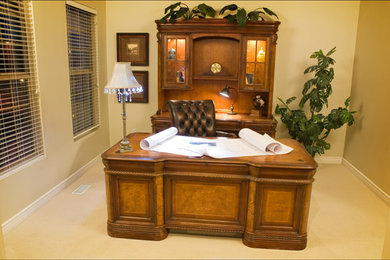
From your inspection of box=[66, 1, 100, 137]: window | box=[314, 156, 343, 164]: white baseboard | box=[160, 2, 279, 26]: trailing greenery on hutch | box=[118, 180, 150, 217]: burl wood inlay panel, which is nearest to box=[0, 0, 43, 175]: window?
box=[66, 1, 100, 137]: window

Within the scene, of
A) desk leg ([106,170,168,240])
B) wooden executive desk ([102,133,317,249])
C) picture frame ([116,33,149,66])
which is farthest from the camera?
picture frame ([116,33,149,66])

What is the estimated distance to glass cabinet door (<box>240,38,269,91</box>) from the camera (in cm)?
419

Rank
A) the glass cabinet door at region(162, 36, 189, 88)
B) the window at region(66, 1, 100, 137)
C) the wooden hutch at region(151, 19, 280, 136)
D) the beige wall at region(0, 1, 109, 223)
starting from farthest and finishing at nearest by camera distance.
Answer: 1. the glass cabinet door at region(162, 36, 189, 88)
2. the wooden hutch at region(151, 19, 280, 136)
3. the window at region(66, 1, 100, 137)
4. the beige wall at region(0, 1, 109, 223)

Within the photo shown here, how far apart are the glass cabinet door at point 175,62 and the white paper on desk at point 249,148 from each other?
1744 millimetres

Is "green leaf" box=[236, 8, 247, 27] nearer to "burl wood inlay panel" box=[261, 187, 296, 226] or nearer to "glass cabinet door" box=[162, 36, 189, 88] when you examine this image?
"glass cabinet door" box=[162, 36, 189, 88]

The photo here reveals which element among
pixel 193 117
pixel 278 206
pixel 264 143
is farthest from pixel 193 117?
pixel 278 206

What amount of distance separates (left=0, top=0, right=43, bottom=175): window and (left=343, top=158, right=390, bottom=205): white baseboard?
149 inches

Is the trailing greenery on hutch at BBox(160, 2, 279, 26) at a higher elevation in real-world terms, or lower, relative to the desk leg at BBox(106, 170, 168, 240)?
higher

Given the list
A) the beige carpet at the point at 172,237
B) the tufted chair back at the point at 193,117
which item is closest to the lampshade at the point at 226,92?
the tufted chair back at the point at 193,117

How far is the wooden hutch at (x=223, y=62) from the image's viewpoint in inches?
164

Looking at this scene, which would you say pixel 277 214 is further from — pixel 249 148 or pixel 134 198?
pixel 134 198

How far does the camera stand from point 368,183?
157 inches

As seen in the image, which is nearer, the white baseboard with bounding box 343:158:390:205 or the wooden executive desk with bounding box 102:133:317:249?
the wooden executive desk with bounding box 102:133:317:249

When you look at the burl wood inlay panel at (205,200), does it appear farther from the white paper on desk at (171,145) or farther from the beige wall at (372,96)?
the beige wall at (372,96)
